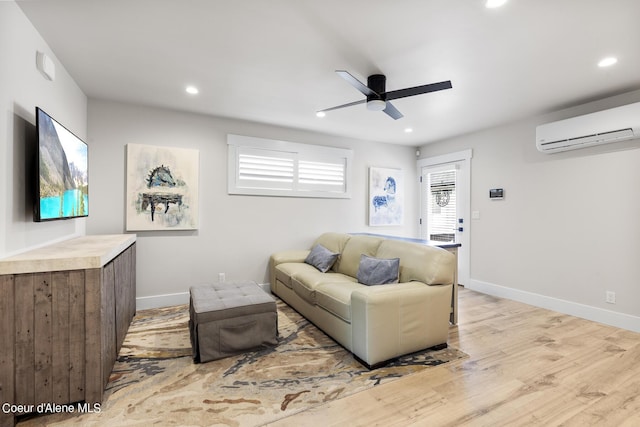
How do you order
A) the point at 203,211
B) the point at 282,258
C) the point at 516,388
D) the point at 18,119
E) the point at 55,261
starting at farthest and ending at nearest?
the point at 282,258, the point at 203,211, the point at 516,388, the point at 18,119, the point at 55,261

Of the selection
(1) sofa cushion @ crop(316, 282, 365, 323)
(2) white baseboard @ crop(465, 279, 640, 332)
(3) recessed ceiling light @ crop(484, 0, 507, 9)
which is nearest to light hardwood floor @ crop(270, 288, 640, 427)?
(2) white baseboard @ crop(465, 279, 640, 332)

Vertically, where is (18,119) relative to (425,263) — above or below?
above

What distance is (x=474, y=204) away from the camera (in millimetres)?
4742

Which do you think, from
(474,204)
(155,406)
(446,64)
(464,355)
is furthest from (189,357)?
(474,204)

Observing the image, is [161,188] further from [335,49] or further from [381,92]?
[381,92]

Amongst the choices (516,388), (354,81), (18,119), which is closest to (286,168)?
(354,81)

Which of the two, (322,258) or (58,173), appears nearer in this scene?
(58,173)

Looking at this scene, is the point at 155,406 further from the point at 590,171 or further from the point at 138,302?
the point at 590,171

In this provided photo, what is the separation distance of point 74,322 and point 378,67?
2.95m

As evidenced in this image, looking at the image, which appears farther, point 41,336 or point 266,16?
point 266,16

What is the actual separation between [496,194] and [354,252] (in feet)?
7.98

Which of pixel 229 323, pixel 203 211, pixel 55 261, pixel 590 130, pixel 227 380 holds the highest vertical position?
pixel 590 130

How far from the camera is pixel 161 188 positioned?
12.1 ft

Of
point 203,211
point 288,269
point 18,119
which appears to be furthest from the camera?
point 203,211
